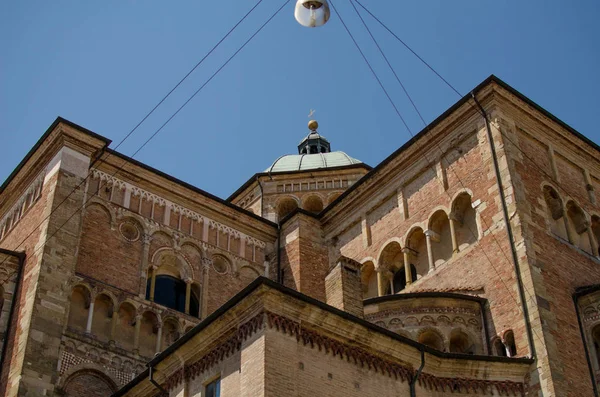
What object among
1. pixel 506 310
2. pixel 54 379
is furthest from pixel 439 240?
pixel 54 379

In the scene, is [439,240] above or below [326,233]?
below

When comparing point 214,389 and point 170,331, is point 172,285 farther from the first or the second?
point 214,389

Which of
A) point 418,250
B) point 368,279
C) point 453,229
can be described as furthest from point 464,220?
point 368,279

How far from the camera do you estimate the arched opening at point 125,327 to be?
2461cm

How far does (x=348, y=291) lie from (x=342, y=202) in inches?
343

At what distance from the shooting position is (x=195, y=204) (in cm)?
2881

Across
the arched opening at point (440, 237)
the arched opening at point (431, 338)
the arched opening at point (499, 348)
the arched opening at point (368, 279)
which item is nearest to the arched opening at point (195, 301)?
the arched opening at point (368, 279)

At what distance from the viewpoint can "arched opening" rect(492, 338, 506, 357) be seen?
2216 cm

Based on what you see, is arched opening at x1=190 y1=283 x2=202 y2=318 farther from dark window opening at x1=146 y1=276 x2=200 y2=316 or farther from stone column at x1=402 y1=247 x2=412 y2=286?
stone column at x1=402 y1=247 x2=412 y2=286

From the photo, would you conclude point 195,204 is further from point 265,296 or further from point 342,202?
point 265,296

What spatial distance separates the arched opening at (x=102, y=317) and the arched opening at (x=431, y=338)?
7751mm

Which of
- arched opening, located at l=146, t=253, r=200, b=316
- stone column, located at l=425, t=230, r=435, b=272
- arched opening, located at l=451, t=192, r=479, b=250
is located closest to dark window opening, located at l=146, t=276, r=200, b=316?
arched opening, located at l=146, t=253, r=200, b=316

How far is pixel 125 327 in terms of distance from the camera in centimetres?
2502

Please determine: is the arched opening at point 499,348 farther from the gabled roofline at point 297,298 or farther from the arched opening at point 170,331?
the arched opening at point 170,331
